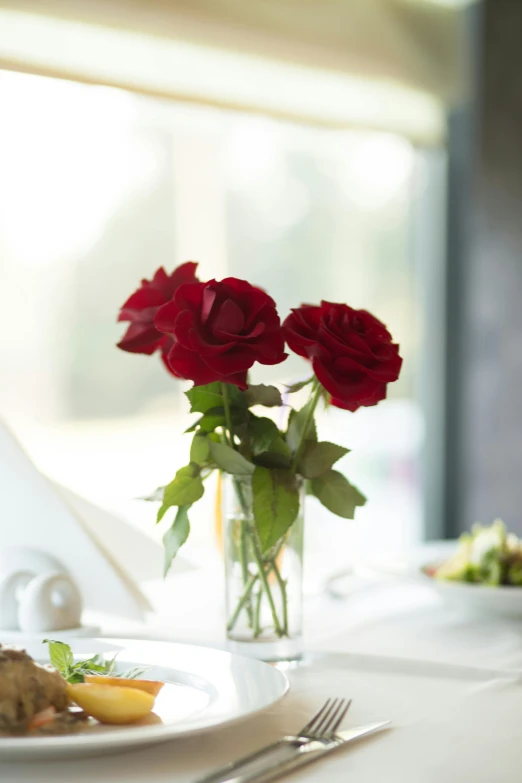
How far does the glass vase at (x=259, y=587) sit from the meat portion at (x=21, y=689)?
28 cm

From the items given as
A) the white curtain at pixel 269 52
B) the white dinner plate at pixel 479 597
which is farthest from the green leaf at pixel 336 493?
the white curtain at pixel 269 52

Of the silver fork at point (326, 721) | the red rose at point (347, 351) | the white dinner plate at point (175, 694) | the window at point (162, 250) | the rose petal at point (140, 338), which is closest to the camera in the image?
the white dinner plate at point (175, 694)

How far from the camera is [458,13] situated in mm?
2561

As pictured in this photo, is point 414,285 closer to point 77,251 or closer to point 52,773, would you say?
point 52,773

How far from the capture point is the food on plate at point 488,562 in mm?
1222

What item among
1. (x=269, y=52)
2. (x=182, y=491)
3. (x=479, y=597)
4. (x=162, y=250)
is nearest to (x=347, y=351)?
(x=182, y=491)

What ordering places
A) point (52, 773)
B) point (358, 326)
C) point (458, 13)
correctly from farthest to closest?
1. point (458, 13)
2. point (358, 326)
3. point (52, 773)

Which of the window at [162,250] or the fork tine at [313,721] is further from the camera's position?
the window at [162,250]

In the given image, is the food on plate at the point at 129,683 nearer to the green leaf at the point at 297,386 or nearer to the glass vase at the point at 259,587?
the glass vase at the point at 259,587

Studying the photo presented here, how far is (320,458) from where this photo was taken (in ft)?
2.85

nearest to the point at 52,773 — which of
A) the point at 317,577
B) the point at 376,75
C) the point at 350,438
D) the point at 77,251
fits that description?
the point at 317,577

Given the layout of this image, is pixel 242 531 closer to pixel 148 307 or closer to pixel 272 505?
pixel 272 505

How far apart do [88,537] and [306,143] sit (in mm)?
2062

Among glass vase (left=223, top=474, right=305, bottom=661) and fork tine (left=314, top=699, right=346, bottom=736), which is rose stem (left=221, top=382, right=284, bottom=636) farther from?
fork tine (left=314, top=699, right=346, bottom=736)
